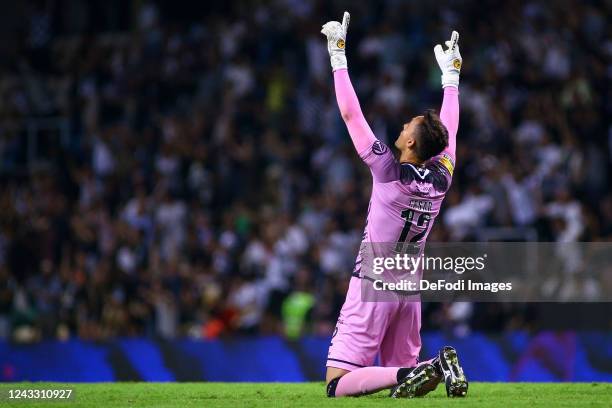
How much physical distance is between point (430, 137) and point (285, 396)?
2394mm

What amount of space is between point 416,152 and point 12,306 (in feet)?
40.8

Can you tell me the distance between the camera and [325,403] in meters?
9.59

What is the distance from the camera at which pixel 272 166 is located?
21.8 metres

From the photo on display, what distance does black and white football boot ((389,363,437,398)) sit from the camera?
9.54 m

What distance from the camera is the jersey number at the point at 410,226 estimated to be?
10.0m

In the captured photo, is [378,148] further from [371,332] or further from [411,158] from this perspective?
[371,332]

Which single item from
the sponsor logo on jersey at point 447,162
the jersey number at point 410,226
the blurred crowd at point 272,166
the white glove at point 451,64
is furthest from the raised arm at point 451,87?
the blurred crowd at point 272,166

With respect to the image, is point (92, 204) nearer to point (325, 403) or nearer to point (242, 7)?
point (242, 7)

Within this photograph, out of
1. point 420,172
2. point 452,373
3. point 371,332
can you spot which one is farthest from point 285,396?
point 420,172

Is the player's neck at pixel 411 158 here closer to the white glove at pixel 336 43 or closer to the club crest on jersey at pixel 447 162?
the club crest on jersey at pixel 447 162

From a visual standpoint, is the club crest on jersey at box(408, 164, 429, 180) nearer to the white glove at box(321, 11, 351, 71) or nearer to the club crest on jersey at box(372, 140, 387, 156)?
the club crest on jersey at box(372, 140, 387, 156)

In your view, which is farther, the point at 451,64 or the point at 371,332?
the point at 451,64

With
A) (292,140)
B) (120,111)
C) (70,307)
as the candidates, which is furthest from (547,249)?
(120,111)

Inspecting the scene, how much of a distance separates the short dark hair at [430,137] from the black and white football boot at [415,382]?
5.33 feet
